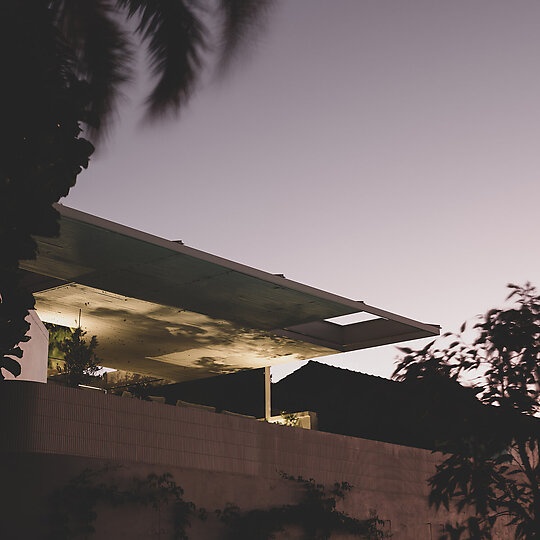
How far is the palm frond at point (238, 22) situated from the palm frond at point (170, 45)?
1.26 ft

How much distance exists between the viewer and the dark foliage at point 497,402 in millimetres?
8352

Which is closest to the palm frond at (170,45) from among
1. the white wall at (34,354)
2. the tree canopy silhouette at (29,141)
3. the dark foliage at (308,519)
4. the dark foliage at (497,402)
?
the tree canopy silhouette at (29,141)

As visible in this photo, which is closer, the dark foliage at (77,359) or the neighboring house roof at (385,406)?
the neighboring house roof at (385,406)

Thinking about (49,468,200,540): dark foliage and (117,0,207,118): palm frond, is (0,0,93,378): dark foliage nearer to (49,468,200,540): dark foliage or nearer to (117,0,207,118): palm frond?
(117,0,207,118): palm frond

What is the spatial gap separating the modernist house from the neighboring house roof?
1507mm

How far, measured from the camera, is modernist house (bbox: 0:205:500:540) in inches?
460

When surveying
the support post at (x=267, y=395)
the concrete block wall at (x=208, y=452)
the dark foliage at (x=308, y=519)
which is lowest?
the dark foliage at (x=308, y=519)

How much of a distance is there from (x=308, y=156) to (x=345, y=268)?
525 centimetres

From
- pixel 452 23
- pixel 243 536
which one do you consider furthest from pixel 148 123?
pixel 243 536

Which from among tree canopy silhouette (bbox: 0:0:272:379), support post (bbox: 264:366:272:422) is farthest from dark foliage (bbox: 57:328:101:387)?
tree canopy silhouette (bbox: 0:0:272:379)

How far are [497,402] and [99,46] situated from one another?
5.47 metres

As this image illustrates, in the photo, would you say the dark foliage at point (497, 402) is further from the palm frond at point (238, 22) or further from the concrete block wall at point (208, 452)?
the concrete block wall at point (208, 452)

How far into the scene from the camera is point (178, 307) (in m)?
16.4

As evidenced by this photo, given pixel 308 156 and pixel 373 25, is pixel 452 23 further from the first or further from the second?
pixel 308 156
